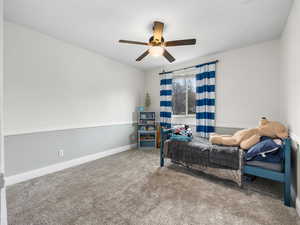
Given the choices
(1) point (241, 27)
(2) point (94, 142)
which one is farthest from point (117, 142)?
(1) point (241, 27)

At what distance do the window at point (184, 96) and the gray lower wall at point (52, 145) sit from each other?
A: 1889mm

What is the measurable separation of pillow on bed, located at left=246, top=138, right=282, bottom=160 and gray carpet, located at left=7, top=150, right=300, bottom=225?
54 cm

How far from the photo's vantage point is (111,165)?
3.06 metres

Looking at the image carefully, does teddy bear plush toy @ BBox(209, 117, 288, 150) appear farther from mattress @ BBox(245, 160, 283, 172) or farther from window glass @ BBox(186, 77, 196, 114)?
window glass @ BBox(186, 77, 196, 114)

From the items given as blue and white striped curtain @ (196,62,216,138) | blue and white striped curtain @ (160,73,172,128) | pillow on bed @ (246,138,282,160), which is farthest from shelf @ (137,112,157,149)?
pillow on bed @ (246,138,282,160)

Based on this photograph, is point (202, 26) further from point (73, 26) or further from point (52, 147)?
point (52, 147)

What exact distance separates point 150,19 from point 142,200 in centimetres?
257

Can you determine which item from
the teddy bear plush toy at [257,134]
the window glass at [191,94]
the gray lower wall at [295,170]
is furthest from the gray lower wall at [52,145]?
the gray lower wall at [295,170]

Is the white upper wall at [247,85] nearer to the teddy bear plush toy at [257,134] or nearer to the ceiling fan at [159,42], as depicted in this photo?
the teddy bear plush toy at [257,134]

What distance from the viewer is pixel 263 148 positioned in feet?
6.27

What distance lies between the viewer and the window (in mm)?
4074

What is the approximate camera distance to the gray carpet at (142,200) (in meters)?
1.53

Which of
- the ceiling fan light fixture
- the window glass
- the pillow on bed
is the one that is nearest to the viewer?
the pillow on bed

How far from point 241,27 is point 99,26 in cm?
236
